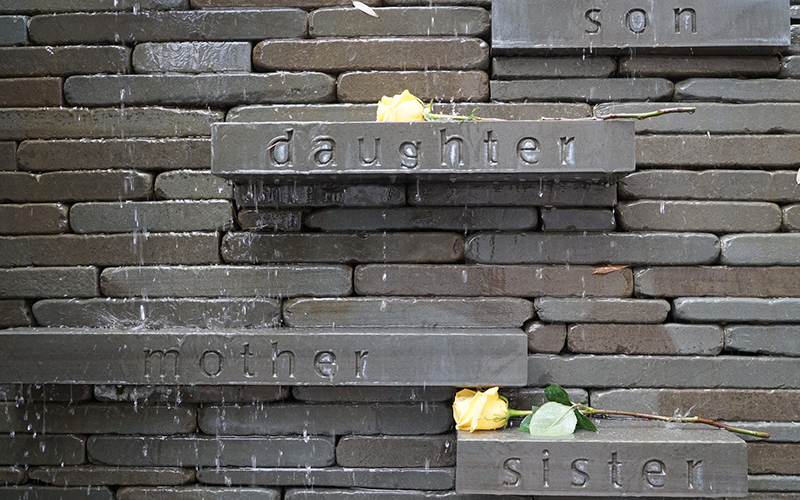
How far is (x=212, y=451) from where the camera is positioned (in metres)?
1.76

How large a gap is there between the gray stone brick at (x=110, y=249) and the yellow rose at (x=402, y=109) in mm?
572

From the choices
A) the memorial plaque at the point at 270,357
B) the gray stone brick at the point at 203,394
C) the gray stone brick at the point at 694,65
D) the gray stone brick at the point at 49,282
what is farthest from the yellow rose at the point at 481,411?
the gray stone brick at the point at 49,282

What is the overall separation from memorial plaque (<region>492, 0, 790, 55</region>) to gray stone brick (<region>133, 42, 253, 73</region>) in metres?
0.69

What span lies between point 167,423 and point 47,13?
3.86 feet

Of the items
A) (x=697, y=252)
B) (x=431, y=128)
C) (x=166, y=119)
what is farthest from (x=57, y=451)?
(x=697, y=252)

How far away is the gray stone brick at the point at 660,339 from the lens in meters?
1.72

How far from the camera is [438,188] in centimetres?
175

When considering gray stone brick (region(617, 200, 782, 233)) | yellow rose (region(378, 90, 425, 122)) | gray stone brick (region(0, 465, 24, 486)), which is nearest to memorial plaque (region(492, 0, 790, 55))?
yellow rose (region(378, 90, 425, 122))

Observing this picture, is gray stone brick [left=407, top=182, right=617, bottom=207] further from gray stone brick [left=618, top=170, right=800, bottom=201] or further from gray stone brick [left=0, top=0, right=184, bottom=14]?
gray stone brick [left=0, top=0, right=184, bottom=14]

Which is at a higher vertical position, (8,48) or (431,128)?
(8,48)

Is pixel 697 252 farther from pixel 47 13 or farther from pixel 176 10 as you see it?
pixel 47 13

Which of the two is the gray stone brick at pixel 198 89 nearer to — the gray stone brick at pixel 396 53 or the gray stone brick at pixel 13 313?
the gray stone brick at pixel 396 53

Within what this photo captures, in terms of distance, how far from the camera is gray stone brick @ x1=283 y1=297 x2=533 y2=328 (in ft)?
5.66

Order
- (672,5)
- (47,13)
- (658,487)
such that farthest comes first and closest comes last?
(47,13)
(672,5)
(658,487)
